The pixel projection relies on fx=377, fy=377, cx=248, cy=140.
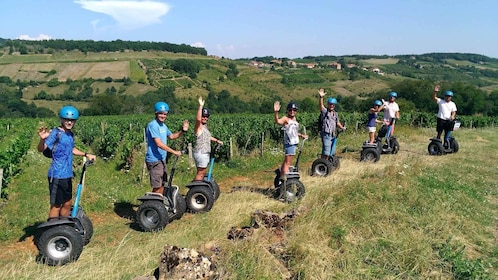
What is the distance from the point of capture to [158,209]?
5.70 metres

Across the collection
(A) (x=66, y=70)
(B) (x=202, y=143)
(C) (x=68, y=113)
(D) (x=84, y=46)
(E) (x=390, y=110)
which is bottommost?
(B) (x=202, y=143)

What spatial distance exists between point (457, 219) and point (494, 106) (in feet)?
262

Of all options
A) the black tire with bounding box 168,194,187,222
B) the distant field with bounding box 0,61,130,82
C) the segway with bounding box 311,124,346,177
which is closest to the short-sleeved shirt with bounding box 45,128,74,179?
the black tire with bounding box 168,194,187,222

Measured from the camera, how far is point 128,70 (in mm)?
98375

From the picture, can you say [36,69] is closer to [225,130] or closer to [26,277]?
[225,130]

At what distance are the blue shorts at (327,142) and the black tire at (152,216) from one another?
4520 mm

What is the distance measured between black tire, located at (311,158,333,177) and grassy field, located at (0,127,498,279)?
0.79 ft

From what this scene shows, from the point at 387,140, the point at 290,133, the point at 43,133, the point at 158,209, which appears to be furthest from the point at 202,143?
the point at 387,140

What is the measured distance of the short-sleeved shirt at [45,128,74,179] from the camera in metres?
4.73

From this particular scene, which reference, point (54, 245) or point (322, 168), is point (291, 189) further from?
point (54, 245)

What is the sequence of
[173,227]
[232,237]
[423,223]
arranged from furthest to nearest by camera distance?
[173,227] → [423,223] → [232,237]

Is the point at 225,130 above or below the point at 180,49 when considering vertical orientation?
below

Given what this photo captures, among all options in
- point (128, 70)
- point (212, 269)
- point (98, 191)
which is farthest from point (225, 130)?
point (128, 70)

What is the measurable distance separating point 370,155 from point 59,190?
321 inches
